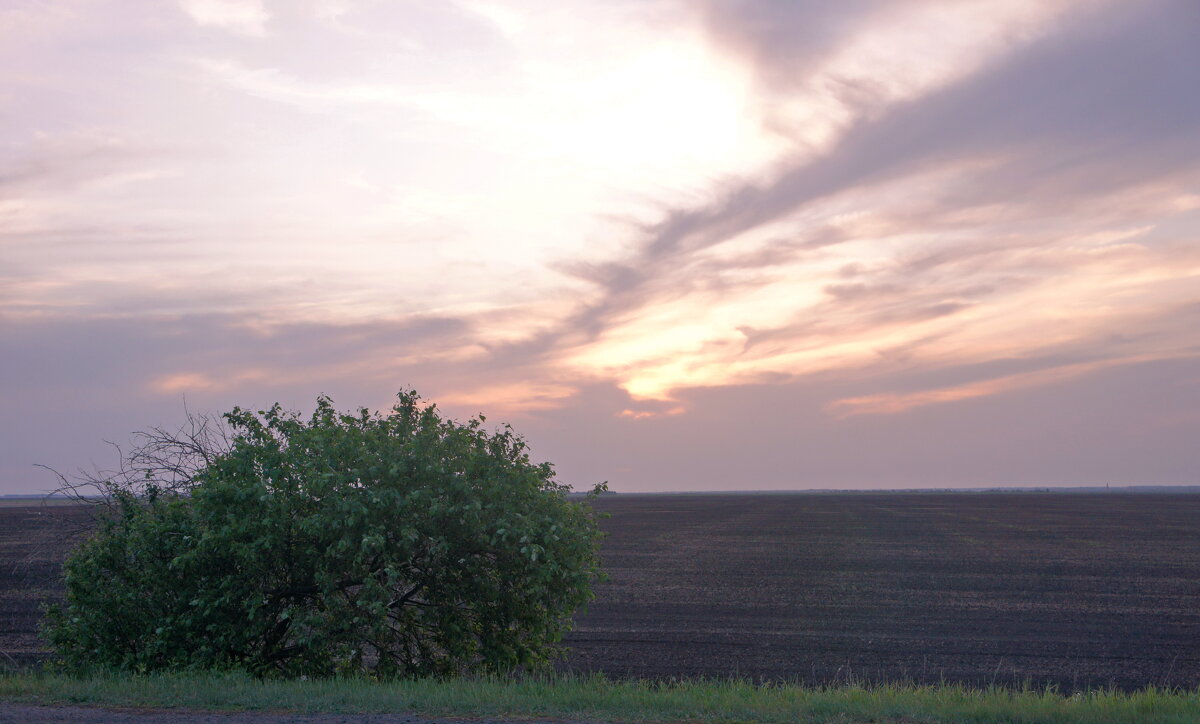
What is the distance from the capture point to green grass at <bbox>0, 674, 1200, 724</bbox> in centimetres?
892

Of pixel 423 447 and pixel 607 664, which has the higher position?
pixel 423 447

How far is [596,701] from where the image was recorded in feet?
31.0

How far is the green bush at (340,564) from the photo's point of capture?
11.4 metres

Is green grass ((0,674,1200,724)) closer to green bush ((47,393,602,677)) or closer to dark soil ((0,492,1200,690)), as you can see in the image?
green bush ((47,393,602,677))

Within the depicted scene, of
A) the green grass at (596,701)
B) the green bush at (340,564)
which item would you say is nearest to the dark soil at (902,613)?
the green bush at (340,564)

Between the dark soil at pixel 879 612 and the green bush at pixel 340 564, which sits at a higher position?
the green bush at pixel 340 564

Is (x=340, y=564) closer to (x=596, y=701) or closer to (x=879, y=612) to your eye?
(x=596, y=701)

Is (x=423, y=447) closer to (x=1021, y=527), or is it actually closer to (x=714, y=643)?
(x=714, y=643)

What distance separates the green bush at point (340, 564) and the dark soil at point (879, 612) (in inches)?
83.6

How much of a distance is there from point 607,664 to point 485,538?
277 inches

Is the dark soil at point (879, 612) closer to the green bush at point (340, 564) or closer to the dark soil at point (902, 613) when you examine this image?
the dark soil at point (902, 613)

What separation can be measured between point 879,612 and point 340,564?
16.8m

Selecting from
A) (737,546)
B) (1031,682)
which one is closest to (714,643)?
(1031,682)

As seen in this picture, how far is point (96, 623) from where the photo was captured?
12047 millimetres
